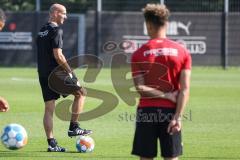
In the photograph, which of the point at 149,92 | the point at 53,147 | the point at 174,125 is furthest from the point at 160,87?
the point at 53,147

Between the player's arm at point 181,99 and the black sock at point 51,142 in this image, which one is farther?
the black sock at point 51,142

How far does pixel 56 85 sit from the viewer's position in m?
12.3

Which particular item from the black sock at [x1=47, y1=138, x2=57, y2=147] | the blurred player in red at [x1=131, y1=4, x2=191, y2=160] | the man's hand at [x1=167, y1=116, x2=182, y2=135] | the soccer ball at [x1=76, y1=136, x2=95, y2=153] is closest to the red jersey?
the blurred player in red at [x1=131, y1=4, x2=191, y2=160]

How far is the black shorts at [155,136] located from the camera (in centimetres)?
768

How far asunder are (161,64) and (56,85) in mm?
4948

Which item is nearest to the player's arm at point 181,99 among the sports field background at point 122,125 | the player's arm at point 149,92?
the player's arm at point 149,92

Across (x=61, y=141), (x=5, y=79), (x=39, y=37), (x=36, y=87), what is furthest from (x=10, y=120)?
(x=5, y=79)

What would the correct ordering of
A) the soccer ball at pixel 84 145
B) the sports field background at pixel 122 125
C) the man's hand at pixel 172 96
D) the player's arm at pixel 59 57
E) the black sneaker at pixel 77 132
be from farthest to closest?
1. the black sneaker at pixel 77 132
2. the player's arm at pixel 59 57
3. the soccer ball at pixel 84 145
4. the sports field background at pixel 122 125
5. the man's hand at pixel 172 96

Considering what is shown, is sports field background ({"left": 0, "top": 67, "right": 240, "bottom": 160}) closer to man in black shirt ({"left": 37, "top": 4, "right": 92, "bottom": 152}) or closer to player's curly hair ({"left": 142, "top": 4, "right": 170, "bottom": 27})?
man in black shirt ({"left": 37, "top": 4, "right": 92, "bottom": 152})

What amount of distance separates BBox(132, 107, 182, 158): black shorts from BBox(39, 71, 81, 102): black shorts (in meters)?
4.29

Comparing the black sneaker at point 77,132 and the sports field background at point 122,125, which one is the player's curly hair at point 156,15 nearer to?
the sports field background at point 122,125

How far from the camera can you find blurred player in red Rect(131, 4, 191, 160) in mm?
7602

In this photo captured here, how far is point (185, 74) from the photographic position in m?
7.61

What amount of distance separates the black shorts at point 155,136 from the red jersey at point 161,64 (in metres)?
0.10
